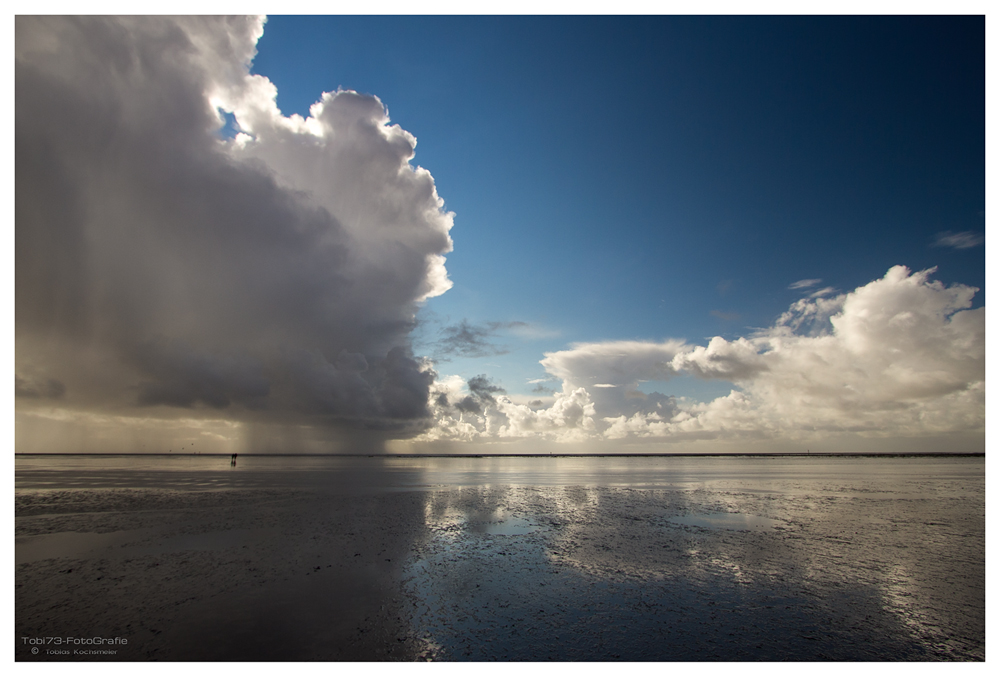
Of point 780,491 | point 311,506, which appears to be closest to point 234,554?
point 311,506

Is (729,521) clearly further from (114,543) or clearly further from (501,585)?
(114,543)

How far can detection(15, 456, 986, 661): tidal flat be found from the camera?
8.78m

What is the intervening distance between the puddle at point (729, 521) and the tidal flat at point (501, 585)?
0.15m

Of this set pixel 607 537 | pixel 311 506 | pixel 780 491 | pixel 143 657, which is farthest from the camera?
pixel 780 491

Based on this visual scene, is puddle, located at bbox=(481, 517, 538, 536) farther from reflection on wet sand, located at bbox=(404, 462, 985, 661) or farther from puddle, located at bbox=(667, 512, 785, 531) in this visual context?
puddle, located at bbox=(667, 512, 785, 531)

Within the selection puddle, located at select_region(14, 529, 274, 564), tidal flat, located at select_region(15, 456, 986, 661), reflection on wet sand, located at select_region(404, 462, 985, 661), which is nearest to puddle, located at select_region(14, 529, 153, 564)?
puddle, located at select_region(14, 529, 274, 564)

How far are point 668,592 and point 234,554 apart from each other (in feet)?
49.2

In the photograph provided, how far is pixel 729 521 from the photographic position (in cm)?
2206

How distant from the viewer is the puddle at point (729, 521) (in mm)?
20531

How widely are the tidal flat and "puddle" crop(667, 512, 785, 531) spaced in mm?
146

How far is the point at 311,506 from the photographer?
27.0 m

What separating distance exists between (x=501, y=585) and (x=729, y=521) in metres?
15.7

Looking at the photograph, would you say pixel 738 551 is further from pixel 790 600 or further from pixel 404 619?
pixel 404 619

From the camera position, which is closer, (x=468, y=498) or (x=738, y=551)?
(x=738, y=551)
